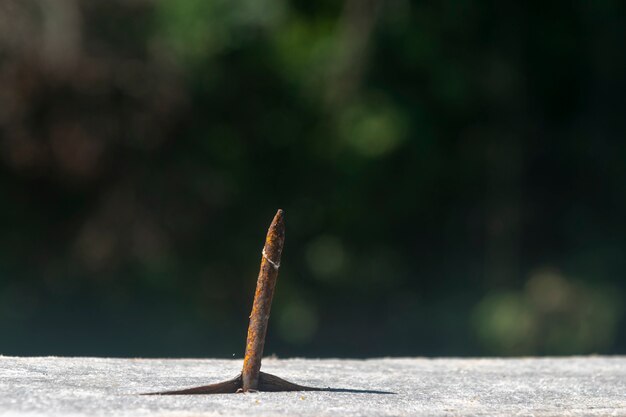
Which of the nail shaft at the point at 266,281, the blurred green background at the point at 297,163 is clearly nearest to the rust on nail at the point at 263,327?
the nail shaft at the point at 266,281

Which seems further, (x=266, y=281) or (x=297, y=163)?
(x=297, y=163)

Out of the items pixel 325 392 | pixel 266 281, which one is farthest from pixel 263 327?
pixel 325 392

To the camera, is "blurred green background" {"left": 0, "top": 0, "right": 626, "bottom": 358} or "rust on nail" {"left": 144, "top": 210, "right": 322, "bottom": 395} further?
"blurred green background" {"left": 0, "top": 0, "right": 626, "bottom": 358}

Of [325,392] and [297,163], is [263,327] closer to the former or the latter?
[325,392]

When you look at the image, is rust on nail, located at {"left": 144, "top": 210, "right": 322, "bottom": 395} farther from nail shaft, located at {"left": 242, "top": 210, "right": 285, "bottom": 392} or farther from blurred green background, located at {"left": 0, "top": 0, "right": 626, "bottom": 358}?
blurred green background, located at {"left": 0, "top": 0, "right": 626, "bottom": 358}

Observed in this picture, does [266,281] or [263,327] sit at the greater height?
[266,281]

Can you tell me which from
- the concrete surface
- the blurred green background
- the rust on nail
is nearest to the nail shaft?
the rust on nail

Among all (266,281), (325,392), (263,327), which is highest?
(266,281)

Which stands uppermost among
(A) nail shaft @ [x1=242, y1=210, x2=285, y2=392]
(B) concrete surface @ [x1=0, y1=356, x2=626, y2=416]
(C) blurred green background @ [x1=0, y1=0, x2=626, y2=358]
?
(C) blurred green background @ [x1=0, y1=0, x2=626, y2=358]

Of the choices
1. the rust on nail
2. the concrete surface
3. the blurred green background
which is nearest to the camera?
the concrete surface
